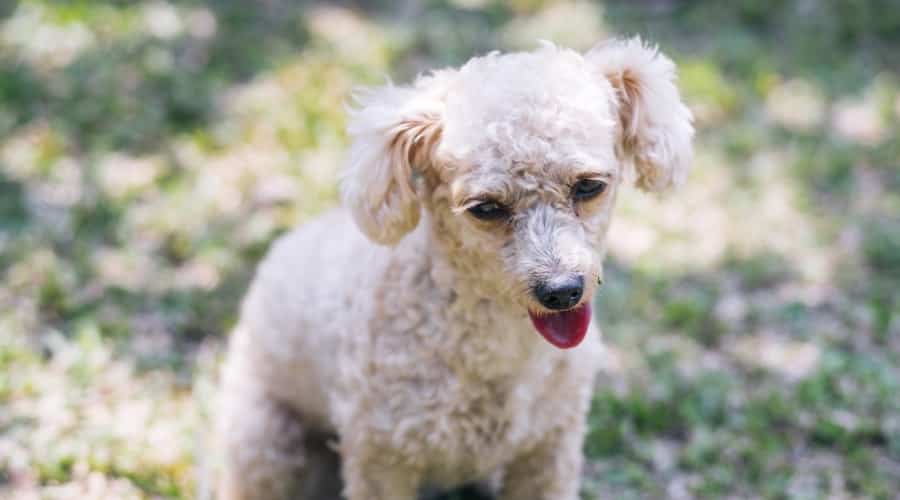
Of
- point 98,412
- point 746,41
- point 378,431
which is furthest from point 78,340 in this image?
point 746,41

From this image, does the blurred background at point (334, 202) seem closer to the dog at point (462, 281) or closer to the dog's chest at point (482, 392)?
the dog at point (462, 281)

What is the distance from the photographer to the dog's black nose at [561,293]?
2529mm

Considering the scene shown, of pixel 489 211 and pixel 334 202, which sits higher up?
pixel 334 202

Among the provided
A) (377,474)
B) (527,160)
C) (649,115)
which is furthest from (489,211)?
(377,474)

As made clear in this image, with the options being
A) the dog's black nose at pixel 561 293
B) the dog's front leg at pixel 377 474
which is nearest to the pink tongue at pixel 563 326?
the dog's black nose at pixel 561 293

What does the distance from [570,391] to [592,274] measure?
60 centimetres

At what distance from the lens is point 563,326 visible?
2.70 m

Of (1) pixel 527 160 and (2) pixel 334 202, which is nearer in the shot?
(1) pixel 527 160

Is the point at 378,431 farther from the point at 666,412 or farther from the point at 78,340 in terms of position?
the point at 78,340

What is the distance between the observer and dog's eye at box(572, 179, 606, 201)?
260 centimetres

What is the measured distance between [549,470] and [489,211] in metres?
1.04

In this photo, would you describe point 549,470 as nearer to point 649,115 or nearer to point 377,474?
point 377,474

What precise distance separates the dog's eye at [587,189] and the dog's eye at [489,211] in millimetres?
193

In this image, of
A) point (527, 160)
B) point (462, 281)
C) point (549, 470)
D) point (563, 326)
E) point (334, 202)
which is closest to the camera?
point (527, 160)
